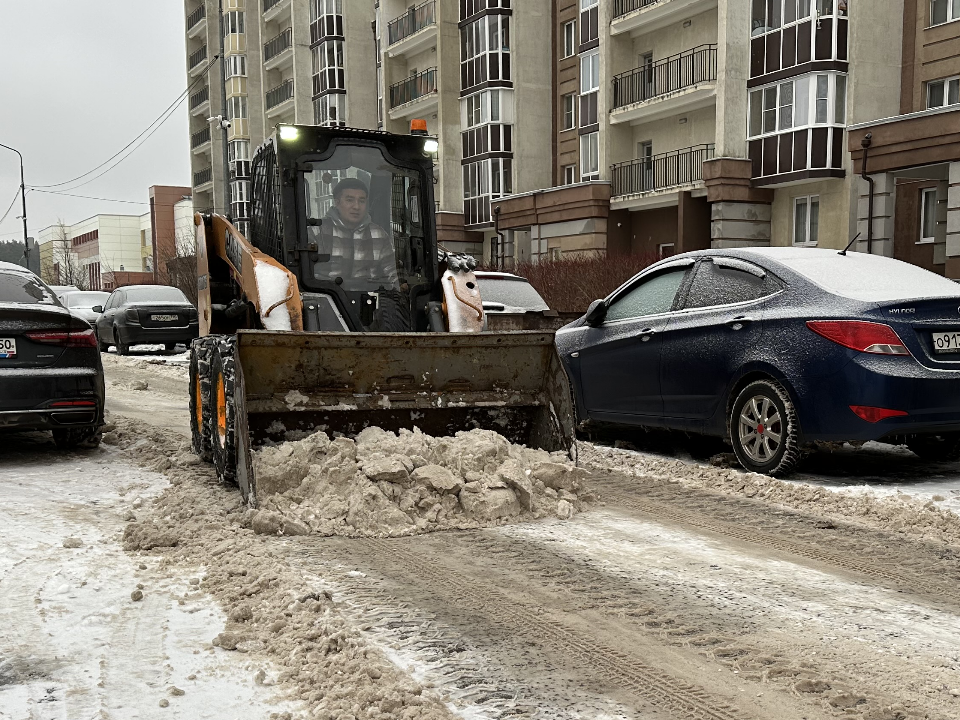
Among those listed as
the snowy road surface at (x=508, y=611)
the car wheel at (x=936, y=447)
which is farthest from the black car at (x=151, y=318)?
the car wheel at (x=936, y=447)

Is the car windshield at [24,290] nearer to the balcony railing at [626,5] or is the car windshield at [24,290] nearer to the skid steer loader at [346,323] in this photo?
the skid steer loader at [346,323]

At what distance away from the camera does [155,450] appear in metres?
8.18

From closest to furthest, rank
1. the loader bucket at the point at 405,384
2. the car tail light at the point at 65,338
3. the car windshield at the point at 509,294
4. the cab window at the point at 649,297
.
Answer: the loader bucket at the point at 405,384
the car tail light at the point at 65,338
the cab window at the point at 649,297
the car windshield at the point at 509,294

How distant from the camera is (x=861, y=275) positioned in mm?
7027

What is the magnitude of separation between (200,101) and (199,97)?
1.36 feet

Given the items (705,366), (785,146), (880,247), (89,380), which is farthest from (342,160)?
(785,146)

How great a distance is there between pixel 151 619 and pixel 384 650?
42.1 inches

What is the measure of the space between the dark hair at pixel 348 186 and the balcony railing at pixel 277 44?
50.3 metres

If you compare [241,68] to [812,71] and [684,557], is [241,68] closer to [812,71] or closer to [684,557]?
[812,71]

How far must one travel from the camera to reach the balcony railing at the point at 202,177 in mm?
69250

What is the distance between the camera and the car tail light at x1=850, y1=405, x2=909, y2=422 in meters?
6.29

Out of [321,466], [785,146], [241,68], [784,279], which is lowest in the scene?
[321,466]

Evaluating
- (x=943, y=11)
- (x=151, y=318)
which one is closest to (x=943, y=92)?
(x=943, y=11)

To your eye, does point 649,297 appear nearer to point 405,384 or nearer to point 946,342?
point 946,342
